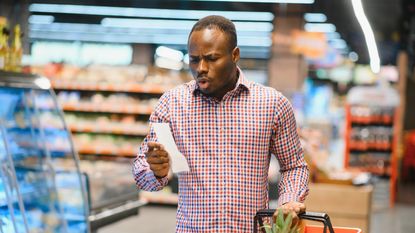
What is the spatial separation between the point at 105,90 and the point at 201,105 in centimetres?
1001

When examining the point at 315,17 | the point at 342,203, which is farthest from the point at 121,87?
the point at 342,203

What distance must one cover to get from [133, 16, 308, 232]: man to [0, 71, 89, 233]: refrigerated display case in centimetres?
199

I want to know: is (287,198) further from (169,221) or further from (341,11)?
(341,11)

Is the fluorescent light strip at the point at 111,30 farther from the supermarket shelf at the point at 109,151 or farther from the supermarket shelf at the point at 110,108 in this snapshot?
the supermarket shelf at the point at 109,151

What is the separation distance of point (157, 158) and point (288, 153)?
1.93ft

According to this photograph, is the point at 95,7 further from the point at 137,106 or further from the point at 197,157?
the point at 197,157

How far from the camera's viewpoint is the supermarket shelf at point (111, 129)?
40.3ft

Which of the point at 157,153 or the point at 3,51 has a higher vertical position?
the point at 3,51

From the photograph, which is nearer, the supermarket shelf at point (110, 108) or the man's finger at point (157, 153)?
the man's finger at point (157, 153)

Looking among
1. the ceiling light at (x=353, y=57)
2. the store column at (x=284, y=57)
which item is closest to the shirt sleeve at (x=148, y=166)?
the store column at (x=284, y=57)

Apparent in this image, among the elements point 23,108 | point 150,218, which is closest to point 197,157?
point 23,108

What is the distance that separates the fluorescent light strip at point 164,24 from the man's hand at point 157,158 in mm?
15586

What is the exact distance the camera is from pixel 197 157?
8.57 ft

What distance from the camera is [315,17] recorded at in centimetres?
1563
